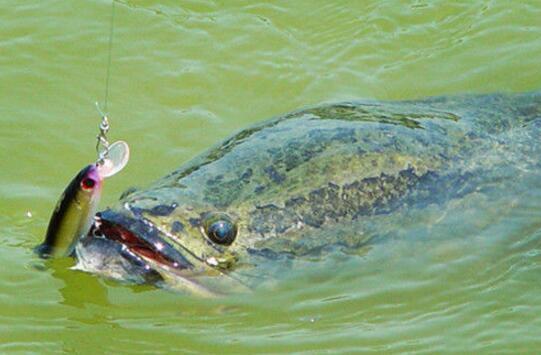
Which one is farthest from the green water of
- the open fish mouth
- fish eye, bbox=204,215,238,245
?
fish eye, bbox=204,215,238,245

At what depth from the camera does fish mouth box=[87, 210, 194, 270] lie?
5.68m

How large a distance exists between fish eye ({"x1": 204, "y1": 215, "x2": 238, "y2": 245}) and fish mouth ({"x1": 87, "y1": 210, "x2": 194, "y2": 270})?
0.17 meters

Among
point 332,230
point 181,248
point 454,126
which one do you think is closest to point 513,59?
point 454,126

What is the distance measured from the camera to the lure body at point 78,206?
5.77 meters

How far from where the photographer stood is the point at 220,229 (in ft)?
18.8

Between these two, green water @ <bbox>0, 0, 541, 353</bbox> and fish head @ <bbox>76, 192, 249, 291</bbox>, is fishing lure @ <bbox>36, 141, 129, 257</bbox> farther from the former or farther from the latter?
green water @ <bbox>0, 0, 541, 353</bbox>

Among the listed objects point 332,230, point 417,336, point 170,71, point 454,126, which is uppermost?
point 170,71

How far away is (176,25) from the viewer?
9219 mm

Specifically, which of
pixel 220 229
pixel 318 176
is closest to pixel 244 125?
pixel 318 176

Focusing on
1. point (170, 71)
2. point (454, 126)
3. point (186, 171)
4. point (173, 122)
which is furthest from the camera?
point (170, 71)

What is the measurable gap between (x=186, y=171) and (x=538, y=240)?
1878 millimetres

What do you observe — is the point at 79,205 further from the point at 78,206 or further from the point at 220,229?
the point at 220,229

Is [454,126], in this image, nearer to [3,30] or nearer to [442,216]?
[442,216]

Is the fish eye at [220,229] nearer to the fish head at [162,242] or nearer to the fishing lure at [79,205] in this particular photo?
the fish head at [162,242]
